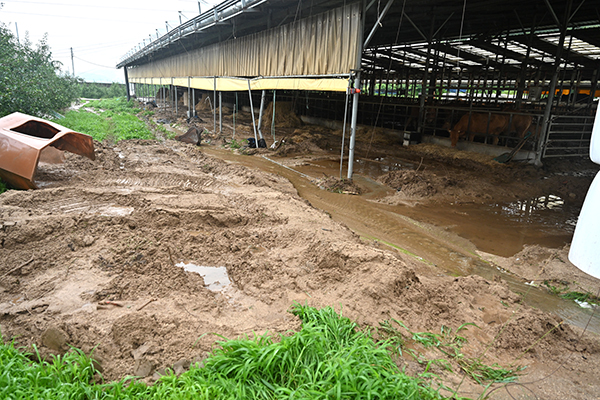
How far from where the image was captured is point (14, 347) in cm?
357

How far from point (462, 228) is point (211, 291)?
5928 mm

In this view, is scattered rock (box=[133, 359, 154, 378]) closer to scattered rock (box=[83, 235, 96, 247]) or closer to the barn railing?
scattered rock (box=[83, 235, 96, 247])

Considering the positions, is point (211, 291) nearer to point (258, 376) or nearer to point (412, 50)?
point (258, 376)

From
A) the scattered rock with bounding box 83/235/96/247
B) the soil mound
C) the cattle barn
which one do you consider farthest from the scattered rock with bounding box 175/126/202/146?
the scattered rock with bounding box 83/235/96/247

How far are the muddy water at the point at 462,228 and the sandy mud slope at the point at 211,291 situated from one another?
593mm

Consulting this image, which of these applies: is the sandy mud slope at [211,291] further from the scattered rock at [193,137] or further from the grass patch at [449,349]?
the scattered rock at [193,137]

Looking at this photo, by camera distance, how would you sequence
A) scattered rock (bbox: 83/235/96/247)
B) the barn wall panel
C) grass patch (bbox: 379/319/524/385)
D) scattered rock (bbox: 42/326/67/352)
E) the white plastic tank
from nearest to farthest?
1. the white plastic tank
2. grass patch (bbox: 379/319/524/385)
3. scattered rock (bbox: 42/326/67/352)
4. scattered rock (bbox: 83/235/96/247)
5. the barn wall panel

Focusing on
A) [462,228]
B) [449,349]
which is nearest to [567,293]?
[462,228]

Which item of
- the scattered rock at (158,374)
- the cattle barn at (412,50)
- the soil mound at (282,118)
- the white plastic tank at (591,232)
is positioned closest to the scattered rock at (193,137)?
the cattle barn at (412,50)

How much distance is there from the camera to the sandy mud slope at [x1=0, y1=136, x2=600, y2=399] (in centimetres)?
362

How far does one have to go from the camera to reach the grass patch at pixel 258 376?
2867 mm

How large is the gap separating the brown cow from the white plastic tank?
15458 millimetres

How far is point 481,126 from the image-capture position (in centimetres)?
1670

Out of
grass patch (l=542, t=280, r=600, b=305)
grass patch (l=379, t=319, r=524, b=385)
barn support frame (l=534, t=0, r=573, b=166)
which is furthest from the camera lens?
barn support frame (l=534, t=0, r=573, b=166)
